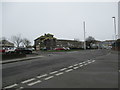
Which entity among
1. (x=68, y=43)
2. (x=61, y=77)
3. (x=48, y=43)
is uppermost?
(x=68, y=43)

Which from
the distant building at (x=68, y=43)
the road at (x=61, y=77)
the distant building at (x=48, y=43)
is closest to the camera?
the road at (x=61, y=77)

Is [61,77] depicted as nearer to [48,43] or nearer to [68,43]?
[48,43]

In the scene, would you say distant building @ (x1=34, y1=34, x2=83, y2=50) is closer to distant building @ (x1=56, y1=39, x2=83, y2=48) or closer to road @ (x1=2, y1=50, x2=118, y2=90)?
distant building @ (x1=56, y1=39, x2=83, y2=48)

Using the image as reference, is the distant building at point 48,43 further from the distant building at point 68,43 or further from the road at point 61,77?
the road at point 61,77

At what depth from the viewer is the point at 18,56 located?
59.0 feet

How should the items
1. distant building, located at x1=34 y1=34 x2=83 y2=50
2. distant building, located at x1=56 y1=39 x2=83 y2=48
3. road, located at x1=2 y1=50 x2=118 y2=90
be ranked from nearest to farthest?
road, located at x1=2 y1=50 x2=118 y2=90 → distant building, located at x1=34 y1=34 x2=83 y2=50 → distant building, located at x1=56 y1=39 x2=83 y2=48

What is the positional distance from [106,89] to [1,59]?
1420 centimetres

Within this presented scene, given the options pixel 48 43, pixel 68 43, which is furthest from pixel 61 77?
pixel 68 43

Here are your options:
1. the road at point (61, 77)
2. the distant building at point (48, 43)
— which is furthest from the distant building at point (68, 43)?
the road at point (61, 77)

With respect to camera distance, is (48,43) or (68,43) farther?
(68,43)

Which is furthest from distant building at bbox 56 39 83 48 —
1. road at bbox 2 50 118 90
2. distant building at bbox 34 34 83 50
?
road at bbox 2 50 118 90

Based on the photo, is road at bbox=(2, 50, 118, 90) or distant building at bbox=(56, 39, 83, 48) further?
distant building at bbox=(56, 39, 83, 48)

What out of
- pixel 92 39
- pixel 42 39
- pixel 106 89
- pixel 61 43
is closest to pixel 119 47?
pixel 106 89

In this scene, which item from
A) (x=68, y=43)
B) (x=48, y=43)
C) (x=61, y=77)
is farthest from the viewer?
(x=68, y=43)
